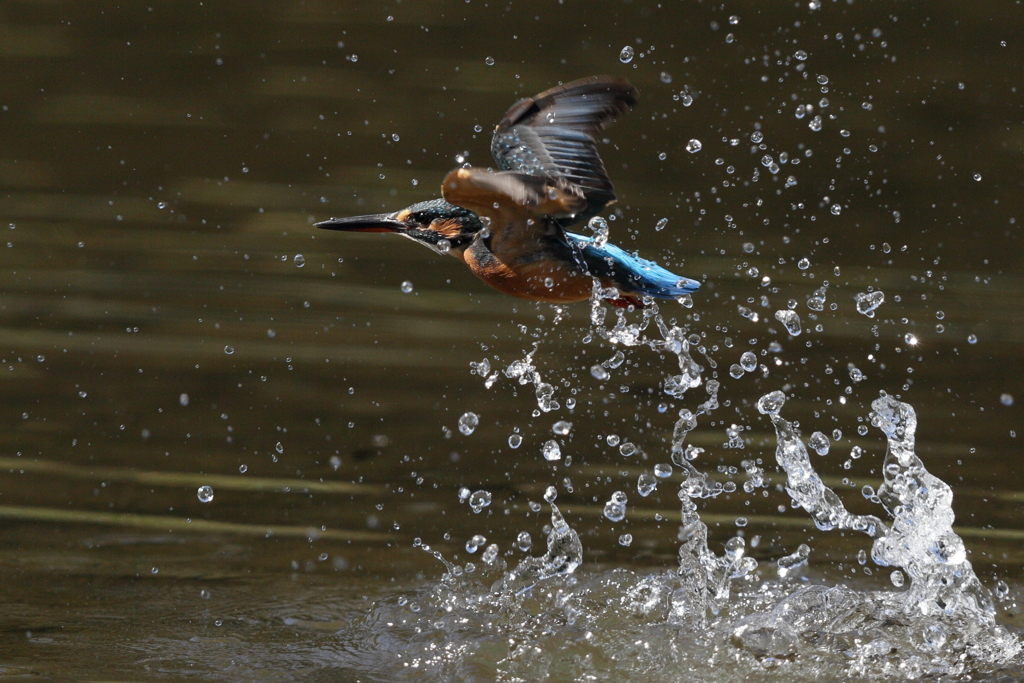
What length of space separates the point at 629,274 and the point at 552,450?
1062 millimetres

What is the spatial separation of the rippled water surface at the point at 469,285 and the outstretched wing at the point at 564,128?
0.97m

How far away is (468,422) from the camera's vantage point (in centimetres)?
295

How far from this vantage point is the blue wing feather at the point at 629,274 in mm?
1874

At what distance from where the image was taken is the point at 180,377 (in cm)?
310

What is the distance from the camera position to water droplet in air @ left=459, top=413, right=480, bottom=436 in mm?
2949

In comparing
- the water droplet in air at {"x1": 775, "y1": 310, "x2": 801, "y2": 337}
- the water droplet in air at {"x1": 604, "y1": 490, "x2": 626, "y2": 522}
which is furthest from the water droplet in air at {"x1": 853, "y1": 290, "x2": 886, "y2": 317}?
the water droplet in air at {"x1": 604, "y1": 490, "x2": 626, "y2": 522}

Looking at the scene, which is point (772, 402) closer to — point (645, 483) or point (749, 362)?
point (749, 362)

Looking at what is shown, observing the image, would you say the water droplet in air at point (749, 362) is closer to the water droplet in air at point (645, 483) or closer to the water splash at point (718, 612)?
the water splash at point (718, 612)

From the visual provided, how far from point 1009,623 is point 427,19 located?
215 cm

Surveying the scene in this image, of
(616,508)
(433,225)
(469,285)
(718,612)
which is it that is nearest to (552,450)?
(616,508)

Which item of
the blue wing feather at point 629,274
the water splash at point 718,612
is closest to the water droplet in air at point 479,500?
the water splash at point 718,612

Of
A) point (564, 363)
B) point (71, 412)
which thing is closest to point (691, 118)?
point (564, 363)

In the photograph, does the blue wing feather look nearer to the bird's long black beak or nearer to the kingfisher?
the kingfisher

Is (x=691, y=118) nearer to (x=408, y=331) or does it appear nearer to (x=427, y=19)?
(x=427, y=19)
